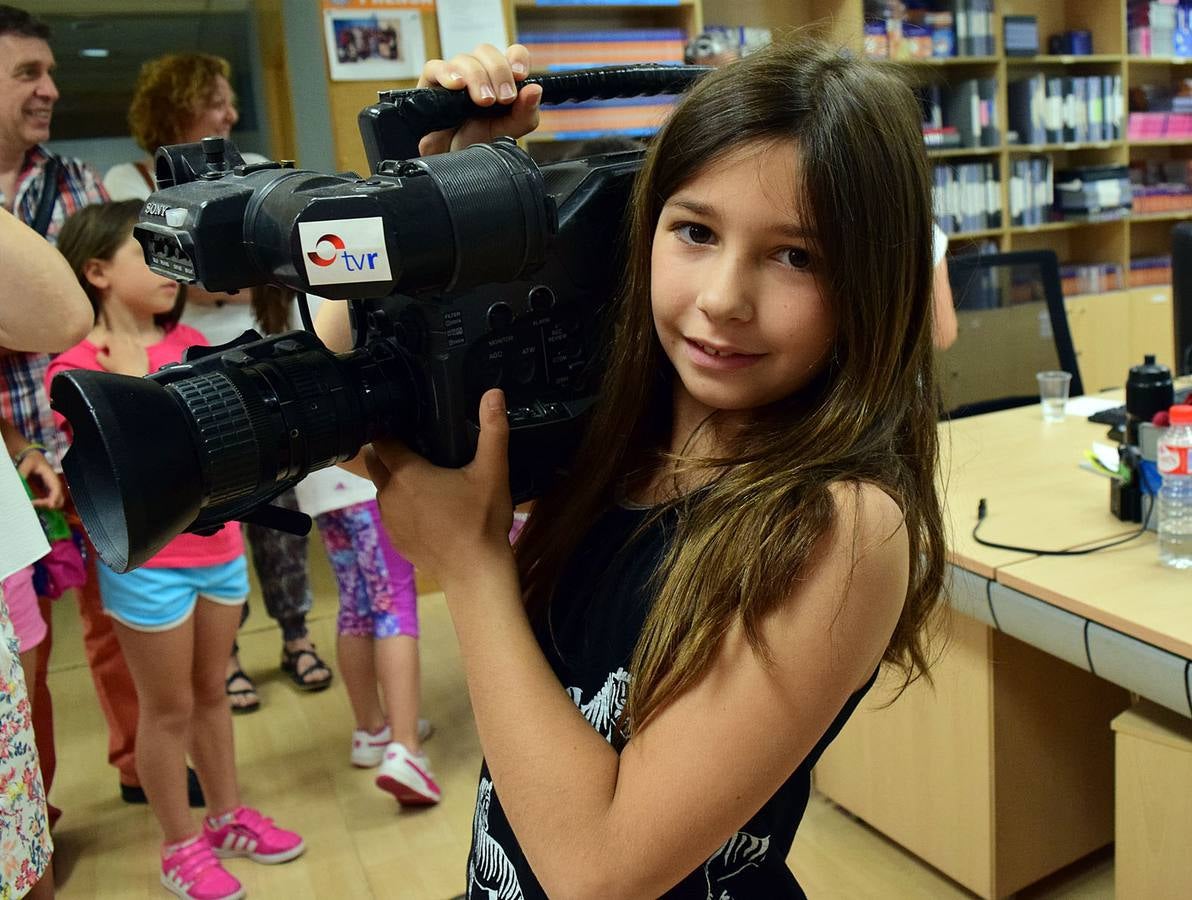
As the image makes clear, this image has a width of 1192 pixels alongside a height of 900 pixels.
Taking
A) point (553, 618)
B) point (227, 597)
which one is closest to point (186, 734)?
point (227, 597)

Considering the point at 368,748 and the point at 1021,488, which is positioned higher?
the point at 1021,488

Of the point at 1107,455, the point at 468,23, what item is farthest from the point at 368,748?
the point at 468,23

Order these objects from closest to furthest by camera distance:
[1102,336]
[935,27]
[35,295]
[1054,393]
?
[35,295], [1054,393], [935,27], [1102,336]

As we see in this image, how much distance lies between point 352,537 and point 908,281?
5.99 feet

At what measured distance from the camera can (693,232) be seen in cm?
75

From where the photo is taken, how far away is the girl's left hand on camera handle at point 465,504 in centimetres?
78

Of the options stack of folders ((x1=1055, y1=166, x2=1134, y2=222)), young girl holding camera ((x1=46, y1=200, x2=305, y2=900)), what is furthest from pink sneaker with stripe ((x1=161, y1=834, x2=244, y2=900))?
stack of folders ((x1=1055, y1=166, x2=1134, y2=222))

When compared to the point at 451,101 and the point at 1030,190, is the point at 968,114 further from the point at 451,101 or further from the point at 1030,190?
the point at 451,101

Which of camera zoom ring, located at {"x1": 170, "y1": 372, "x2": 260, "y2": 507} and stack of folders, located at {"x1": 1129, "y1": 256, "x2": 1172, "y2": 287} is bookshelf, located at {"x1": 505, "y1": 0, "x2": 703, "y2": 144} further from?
camera zoom ring, located at {"x1": 170, "y1": 372, "x2": 260, "y2": 507}

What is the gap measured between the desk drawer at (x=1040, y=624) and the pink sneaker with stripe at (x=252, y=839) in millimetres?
1400

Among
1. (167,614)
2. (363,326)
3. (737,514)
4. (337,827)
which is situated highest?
(363,326)

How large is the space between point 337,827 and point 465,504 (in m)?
1.68

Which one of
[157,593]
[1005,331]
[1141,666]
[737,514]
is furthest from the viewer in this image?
[1005,331]

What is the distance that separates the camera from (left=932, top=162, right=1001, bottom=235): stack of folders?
455 cm
